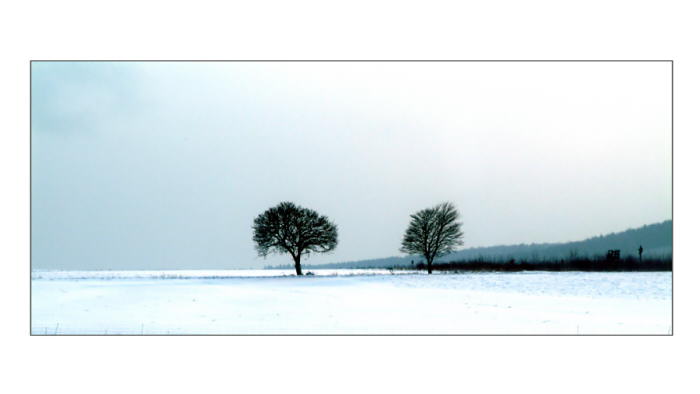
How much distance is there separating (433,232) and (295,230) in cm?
1632

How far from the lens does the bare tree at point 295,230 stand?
57344 millimetres

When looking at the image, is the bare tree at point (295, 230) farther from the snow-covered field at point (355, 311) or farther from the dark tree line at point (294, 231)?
the snow-covered field at point (355, 311)

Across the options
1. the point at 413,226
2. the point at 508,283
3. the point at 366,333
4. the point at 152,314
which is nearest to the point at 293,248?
the point at 413,226

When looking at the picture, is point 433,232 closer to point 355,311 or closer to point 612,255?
point 612,255

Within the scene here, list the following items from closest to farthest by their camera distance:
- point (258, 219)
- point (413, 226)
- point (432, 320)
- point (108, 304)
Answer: point (432, 320) < point (108, 304) < point (258, 219) < point (413, 226)

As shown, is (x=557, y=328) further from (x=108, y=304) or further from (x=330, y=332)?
(x=108, y=304)

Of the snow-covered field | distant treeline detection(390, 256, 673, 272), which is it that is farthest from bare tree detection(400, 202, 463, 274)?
the snow-covered field

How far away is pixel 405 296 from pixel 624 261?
96.8 ft

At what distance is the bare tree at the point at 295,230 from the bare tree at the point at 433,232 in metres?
10.0

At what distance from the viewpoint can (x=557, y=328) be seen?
17.9m

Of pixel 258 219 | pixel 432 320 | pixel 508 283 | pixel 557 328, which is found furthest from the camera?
pixel 258 219

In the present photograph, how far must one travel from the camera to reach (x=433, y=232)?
205ft

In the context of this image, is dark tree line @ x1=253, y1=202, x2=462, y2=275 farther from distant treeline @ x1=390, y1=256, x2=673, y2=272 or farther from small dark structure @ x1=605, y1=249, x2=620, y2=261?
small dark structure @ x1=605, y1=249, x2=620, y2=261
